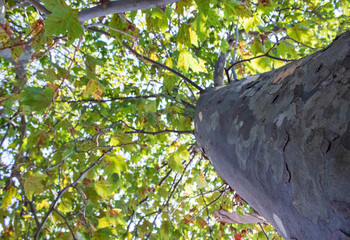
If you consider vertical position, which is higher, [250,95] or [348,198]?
[250,95]

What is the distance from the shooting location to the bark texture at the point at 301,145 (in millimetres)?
454

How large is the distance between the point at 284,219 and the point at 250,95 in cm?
41

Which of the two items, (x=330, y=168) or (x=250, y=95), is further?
(x=250, y=95)

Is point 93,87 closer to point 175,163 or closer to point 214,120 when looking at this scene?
point 175,163

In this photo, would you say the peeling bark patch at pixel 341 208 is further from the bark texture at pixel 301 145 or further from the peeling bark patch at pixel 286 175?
the peeling bark patch at pixel 286 175

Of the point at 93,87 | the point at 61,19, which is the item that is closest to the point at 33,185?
the point at 93,87

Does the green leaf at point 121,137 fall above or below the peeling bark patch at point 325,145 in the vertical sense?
above

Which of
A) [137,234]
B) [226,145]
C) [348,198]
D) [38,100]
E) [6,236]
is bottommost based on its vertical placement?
[348,198]

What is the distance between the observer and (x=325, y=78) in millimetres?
571

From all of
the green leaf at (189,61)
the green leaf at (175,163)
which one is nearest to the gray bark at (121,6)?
the green leaf at (189,61)

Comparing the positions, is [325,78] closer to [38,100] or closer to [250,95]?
[250,95]

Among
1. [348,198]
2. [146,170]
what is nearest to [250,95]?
[348,198]

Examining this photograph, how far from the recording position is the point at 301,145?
0.53 metres

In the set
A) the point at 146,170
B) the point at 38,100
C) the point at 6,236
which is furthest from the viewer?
the point at 146,170
